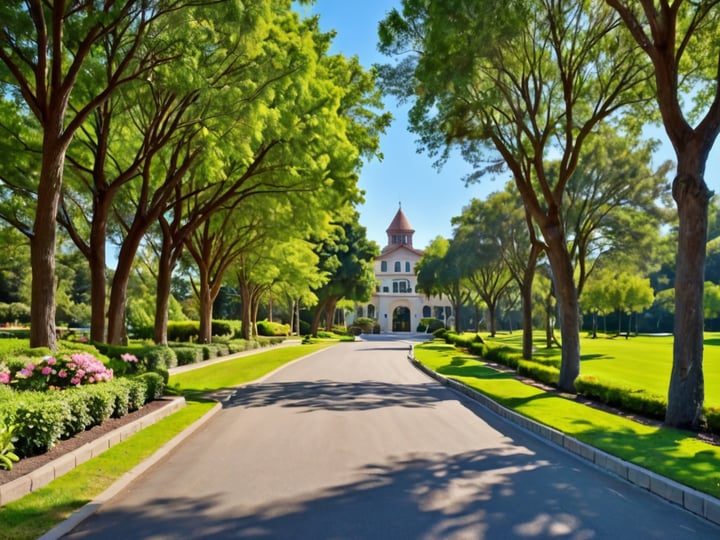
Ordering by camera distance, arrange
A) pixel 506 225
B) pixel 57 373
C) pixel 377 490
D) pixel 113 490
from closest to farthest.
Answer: pixel 113 490 → pixel 377 490 → pixel 57 373 → pixel 506 225

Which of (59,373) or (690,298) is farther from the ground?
(690,298)

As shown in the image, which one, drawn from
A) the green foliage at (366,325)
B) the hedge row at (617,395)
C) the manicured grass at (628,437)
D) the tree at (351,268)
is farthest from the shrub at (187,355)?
the green foliage at (366,325)

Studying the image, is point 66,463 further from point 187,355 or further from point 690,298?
point 187,355

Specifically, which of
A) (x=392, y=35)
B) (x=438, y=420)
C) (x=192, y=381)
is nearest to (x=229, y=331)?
(x=192, y=381)

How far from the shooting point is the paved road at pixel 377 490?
195 inches

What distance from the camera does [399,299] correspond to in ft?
279

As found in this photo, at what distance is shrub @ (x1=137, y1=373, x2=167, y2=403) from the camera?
11.3 m

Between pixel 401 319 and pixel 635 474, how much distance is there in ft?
268

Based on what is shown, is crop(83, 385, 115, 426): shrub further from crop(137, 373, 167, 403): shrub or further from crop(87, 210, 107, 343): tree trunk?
crop(87, 210, 107, 343): tree trunk

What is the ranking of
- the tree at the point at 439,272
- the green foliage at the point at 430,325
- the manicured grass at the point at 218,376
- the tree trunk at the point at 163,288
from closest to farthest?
the manicured grass at the point at 218,376, the tree trunk at the point at 163,288, the tree at the point at 439,272, the green foliage at the point at 430,325

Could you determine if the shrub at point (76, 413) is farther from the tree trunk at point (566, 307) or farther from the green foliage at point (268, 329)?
the green foliage at point (268, 329)

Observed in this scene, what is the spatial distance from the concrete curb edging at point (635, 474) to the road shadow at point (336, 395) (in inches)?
124

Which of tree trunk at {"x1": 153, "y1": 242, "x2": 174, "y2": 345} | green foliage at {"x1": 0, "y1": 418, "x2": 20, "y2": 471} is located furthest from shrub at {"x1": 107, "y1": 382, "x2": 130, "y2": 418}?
tree trunk at {"x1": 153, "y1": 242, "x2": 174, "y2": 345}

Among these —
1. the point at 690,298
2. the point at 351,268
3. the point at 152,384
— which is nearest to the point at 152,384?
the point at 152,384
